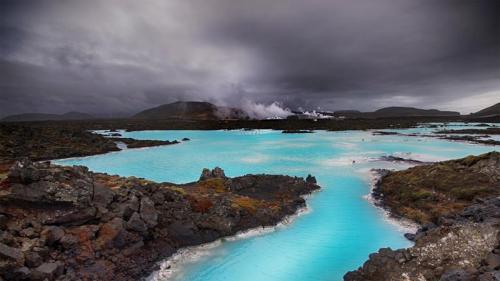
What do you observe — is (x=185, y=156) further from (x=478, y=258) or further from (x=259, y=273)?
(x=478, y=258)

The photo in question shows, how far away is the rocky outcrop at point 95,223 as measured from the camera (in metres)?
14.1

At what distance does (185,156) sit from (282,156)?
17.8 meters

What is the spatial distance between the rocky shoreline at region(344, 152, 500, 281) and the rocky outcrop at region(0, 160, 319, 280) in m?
9.32

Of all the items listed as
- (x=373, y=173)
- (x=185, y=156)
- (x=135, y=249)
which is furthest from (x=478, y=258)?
(x=185, y=156)

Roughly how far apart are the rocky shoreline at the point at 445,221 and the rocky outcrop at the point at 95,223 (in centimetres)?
932

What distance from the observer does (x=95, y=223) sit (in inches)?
672

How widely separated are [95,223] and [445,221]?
720 inches

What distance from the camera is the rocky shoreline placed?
12.3 metres

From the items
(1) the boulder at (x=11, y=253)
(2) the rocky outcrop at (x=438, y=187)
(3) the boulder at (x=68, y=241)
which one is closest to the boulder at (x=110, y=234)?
(3) the boulder at (x=68, y=241)

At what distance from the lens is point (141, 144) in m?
77.2

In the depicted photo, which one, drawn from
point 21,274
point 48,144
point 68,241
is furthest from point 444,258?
point 48,144

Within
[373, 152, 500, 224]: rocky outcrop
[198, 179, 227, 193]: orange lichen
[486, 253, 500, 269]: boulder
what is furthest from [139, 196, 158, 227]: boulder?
[373, 152, 500, 224]: rocky outcrop

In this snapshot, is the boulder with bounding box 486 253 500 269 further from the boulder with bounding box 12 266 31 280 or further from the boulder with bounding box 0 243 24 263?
the boulder with bounding box 0 243 24 263

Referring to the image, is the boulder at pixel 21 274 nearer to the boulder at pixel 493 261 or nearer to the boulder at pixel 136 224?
the boulder at pixel 136 224
